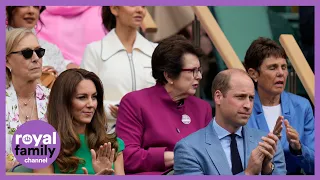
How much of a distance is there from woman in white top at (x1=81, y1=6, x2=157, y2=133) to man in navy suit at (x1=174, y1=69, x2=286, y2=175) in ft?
3.32

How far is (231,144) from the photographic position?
21.4ft

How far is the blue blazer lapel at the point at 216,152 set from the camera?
251 inches

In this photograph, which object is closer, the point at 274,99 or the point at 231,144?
the point at 231,144

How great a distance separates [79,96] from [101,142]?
289mm

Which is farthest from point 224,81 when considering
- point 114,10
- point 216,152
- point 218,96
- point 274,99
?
point 114,10

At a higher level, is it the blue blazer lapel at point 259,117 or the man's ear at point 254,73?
the man's ear at point 254,73

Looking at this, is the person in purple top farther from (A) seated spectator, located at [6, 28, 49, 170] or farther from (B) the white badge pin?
(A) seated spectator, located at [6, 28, 49, 170]

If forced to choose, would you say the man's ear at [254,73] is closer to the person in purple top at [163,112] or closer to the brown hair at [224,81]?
the person in purple top at [163,112]

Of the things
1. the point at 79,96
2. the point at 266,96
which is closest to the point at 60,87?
the point at 79,96

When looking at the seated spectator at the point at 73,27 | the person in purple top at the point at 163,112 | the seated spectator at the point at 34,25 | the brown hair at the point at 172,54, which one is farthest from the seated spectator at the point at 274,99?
the seated spectator at the point at 73,27

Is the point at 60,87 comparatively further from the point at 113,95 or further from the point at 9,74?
the point at 113,95

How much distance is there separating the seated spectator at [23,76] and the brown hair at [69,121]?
24 cm

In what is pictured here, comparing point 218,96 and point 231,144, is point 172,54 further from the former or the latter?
point 231,144

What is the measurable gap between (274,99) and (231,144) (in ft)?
3.08
